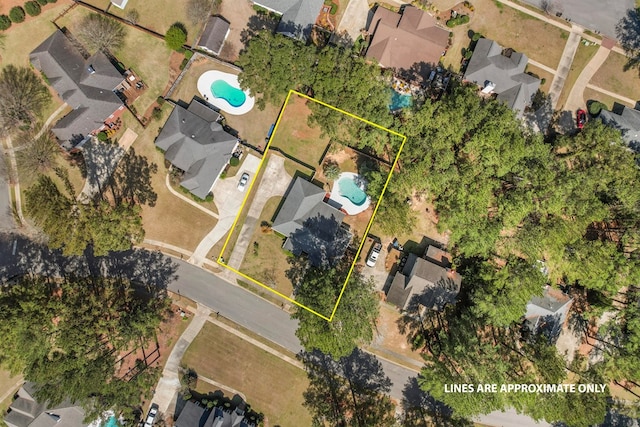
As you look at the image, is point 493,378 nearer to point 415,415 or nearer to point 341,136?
point 415,415

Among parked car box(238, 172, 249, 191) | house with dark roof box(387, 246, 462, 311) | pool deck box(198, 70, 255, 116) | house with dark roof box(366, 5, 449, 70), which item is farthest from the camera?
pool deck box(198, 70, 255, 116)

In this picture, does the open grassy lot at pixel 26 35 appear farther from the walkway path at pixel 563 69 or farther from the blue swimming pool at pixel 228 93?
the walkway path at pixel 563 69

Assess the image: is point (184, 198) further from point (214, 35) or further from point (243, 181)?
point (214, 35)

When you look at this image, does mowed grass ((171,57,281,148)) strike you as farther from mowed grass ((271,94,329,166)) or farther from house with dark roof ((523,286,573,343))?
house with dark roof ((523,286,573,343))

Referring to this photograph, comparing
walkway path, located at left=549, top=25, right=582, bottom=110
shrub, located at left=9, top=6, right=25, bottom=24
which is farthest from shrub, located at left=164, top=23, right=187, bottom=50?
walkway path, located at left=549, top=25, right=582, bottom=110

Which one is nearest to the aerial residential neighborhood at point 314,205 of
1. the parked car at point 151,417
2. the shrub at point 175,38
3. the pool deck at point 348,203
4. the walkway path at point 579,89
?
the shrub at point 175,38
